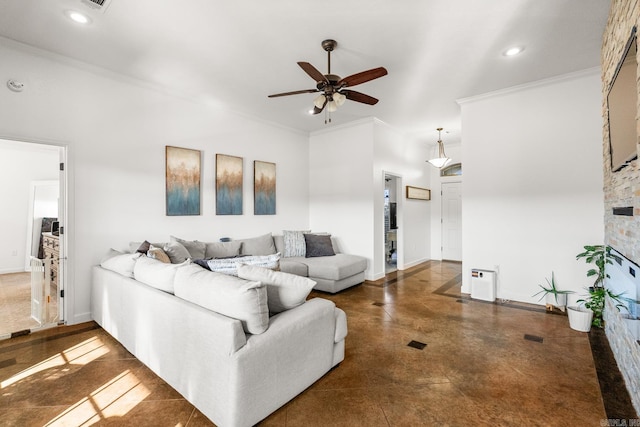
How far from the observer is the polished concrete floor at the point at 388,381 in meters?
1.85

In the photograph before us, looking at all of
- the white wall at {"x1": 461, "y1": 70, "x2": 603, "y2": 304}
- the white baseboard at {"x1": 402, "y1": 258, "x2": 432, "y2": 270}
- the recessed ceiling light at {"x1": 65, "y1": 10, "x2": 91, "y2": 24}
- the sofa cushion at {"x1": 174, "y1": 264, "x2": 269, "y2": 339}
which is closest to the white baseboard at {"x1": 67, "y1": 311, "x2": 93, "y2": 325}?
the sofa cushion at {"x1": 174, "y1": 264, "x2": 269, "y2": 339}

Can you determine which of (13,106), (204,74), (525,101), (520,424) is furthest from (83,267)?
(525,101)

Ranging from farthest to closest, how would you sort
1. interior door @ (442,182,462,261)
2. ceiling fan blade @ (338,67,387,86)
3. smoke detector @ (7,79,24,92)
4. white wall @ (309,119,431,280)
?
interior door @ (442,182,462,261) → white wall @ (309,119,431,280) → smoke detector @ (7,79,24,92) → ceiling fan blade @ (338,67,387,86)

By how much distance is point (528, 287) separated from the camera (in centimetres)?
406

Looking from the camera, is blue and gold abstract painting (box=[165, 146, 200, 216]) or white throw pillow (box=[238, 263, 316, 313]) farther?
blue and gold abstract painting (box=[165, 146, 200, 216])

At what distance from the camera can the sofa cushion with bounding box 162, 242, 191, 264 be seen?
3654 mm

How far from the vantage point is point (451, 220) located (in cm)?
746

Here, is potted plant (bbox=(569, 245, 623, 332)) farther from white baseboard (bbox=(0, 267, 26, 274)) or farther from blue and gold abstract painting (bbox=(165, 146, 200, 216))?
white baseboard (bbox=(0, 267, 26, 274))

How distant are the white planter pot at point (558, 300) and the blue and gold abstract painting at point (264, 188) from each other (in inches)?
174

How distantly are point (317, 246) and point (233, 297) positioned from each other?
3.58 metres

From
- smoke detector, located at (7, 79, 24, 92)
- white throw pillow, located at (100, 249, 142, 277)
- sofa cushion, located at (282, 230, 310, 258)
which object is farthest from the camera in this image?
sofa cushion, located at (282, 230, 310, 258)

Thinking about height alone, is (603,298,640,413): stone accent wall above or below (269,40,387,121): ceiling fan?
below

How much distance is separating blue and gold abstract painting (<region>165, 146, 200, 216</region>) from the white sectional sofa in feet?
5.92

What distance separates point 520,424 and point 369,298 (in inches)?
104
